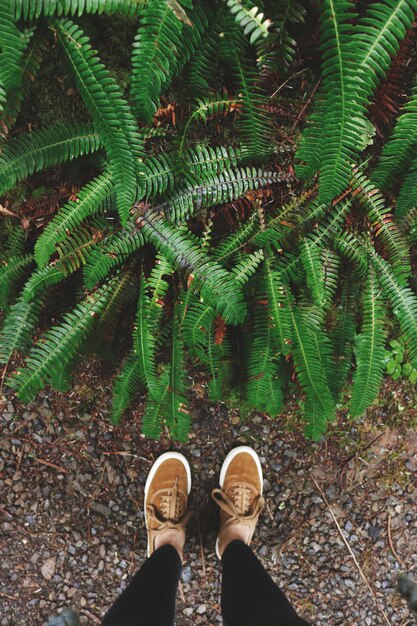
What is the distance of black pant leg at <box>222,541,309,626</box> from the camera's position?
2289 mm

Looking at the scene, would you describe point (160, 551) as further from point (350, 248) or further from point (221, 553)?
point (350, 248)

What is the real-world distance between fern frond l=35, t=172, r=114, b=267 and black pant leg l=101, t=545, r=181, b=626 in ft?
6.29

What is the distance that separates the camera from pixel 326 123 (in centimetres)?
191

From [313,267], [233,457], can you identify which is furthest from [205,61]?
[233,457]

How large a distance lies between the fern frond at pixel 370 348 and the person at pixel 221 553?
3.39 ft

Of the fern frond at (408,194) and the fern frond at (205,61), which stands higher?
the fern frond at (205,61)

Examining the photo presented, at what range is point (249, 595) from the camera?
8.36 ft

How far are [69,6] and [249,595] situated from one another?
308 centimetres

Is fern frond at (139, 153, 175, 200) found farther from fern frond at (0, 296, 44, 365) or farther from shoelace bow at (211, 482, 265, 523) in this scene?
shoelace bow at (211, 482, 265, 523)

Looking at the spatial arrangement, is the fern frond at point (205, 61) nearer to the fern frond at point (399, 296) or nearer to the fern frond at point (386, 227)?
the fern frond at point (386, 227)

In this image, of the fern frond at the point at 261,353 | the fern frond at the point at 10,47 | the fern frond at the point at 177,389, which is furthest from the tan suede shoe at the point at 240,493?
the fern frond at the point at 10,47

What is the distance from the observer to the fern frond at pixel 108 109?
6.46 ft

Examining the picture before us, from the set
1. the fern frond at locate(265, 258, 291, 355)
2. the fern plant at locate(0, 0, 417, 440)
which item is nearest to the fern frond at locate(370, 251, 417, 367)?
the fern plant at locate(0, 0, 417, 440)

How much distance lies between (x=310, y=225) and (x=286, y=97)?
0.70 meters
